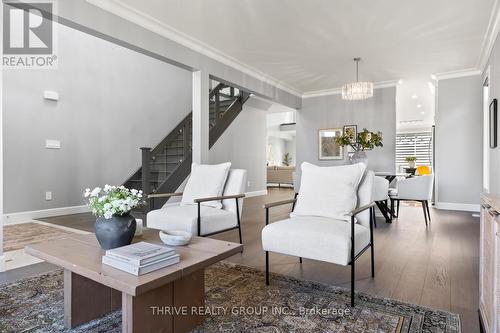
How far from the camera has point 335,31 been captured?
13.4ft

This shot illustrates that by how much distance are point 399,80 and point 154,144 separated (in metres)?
5.29

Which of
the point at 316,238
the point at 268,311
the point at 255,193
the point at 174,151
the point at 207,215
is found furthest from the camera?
the point at 255,193

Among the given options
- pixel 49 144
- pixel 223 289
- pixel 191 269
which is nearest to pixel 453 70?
pixel 223 289

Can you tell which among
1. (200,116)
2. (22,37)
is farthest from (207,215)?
(22,37)

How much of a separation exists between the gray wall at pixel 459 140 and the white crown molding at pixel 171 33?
3502 mm

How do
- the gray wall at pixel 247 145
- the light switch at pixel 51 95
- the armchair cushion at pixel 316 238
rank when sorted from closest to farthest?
the armchair cushion at pixel 316 238 < the light switch at pixel 51 95 < the gray wall at pixel 247 145

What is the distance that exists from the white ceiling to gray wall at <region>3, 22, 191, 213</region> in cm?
241

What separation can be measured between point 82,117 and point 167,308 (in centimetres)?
493

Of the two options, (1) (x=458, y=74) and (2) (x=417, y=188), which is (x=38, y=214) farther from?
(1) (x=458, y=74)

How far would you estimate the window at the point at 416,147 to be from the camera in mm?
13242

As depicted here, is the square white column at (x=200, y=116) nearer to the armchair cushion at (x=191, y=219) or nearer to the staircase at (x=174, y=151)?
the staircase at (x=174, y=151)

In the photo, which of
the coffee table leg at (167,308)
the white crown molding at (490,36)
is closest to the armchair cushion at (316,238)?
the coffee table leg at (167,308)

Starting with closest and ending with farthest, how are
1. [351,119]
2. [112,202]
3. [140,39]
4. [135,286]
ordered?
[135,286] → [112,202] → [140,39] → [351,119]

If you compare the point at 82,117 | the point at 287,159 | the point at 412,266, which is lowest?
the point at 412,266
